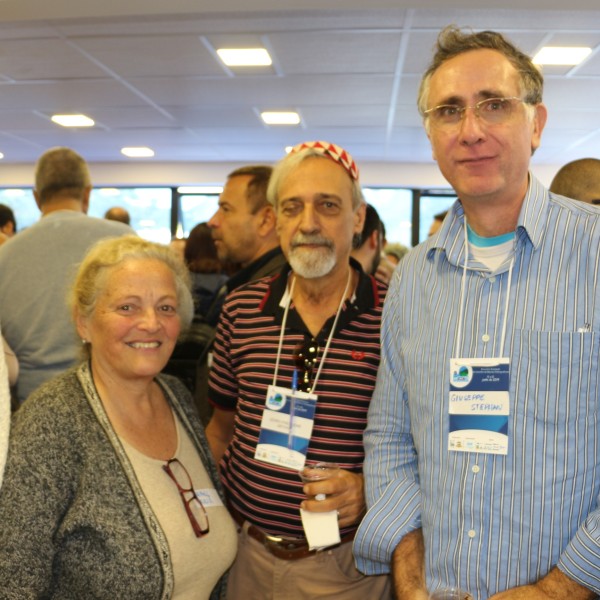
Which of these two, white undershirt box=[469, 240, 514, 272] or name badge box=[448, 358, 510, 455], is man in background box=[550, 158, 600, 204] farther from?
name badge box=[448, 358, 510, 455]

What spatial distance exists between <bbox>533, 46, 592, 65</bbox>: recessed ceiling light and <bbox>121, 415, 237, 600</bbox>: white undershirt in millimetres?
5273

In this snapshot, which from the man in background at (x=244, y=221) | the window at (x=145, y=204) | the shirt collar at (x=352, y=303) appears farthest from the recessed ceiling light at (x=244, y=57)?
the window at (x=145, y=204)

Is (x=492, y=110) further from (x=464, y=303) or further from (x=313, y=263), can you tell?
(x=313, y=263)

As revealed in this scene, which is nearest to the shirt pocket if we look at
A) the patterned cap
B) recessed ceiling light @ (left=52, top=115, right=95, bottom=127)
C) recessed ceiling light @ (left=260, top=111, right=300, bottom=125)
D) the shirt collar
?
the shirt collar

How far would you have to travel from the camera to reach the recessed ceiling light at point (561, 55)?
5918mm

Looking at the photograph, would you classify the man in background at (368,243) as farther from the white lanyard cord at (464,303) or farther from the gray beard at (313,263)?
the white lanyard cord at (464,303)

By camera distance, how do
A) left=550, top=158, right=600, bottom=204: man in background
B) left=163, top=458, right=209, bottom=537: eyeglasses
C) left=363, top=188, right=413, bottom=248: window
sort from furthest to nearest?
left=363, top=188, right=413, bottom=248: window < left=550, top=158, right=600, bottom=204: man in background < left=163, top=458, right=209, bottom=537: eyeglasses

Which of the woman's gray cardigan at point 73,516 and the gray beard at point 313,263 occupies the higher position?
the gray beard at point 313,263

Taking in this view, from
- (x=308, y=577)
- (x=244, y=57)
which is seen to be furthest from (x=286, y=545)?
(x=244, y=57)

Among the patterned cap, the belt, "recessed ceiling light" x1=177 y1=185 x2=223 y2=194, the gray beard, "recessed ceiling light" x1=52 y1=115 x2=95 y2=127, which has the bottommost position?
the belt

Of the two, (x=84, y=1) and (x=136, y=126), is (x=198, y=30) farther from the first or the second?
(x=136, y=126)

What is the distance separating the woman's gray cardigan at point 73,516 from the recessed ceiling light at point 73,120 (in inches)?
299

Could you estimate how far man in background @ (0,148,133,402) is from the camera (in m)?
3.26

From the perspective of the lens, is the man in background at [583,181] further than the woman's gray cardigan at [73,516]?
Yes
